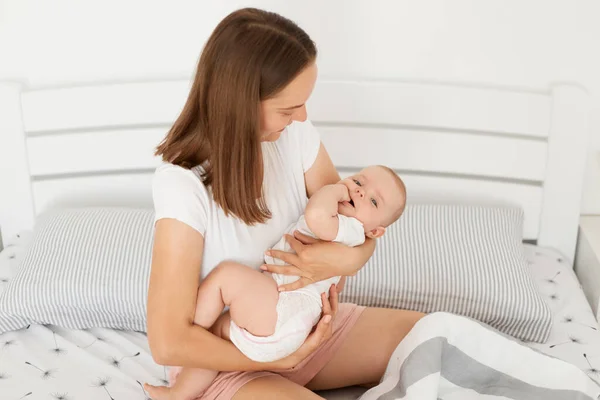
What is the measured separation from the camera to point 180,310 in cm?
136

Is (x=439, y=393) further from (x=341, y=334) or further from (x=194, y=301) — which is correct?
(x=194, y=301)

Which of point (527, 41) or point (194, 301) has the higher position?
point (527, 41)

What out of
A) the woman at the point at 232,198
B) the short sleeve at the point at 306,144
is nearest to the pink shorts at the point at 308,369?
the woman at the point at 232,198

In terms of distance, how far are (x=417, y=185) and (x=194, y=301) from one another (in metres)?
1.13

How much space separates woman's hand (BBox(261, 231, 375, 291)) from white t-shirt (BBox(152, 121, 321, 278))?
0.16ft

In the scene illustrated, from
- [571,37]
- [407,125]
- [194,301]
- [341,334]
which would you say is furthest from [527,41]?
[194,301]

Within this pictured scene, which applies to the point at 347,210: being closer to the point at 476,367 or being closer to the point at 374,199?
the point at 374,199

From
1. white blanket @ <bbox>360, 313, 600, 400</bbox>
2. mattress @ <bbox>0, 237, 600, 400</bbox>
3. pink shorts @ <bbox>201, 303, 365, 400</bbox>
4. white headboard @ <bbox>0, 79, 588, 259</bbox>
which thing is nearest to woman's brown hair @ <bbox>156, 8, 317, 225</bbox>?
pink shorts @ <bbox>201, 303, 365, 400</bbox>

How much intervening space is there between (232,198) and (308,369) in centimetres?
45

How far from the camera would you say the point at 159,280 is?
53.2 inches

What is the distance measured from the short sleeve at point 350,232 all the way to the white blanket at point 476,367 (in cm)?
26

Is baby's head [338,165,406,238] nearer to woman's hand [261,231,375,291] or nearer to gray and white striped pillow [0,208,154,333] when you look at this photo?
woman's hand [261,231,375,291]

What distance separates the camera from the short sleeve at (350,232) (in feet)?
4.75

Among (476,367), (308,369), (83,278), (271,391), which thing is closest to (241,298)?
(271,391)
